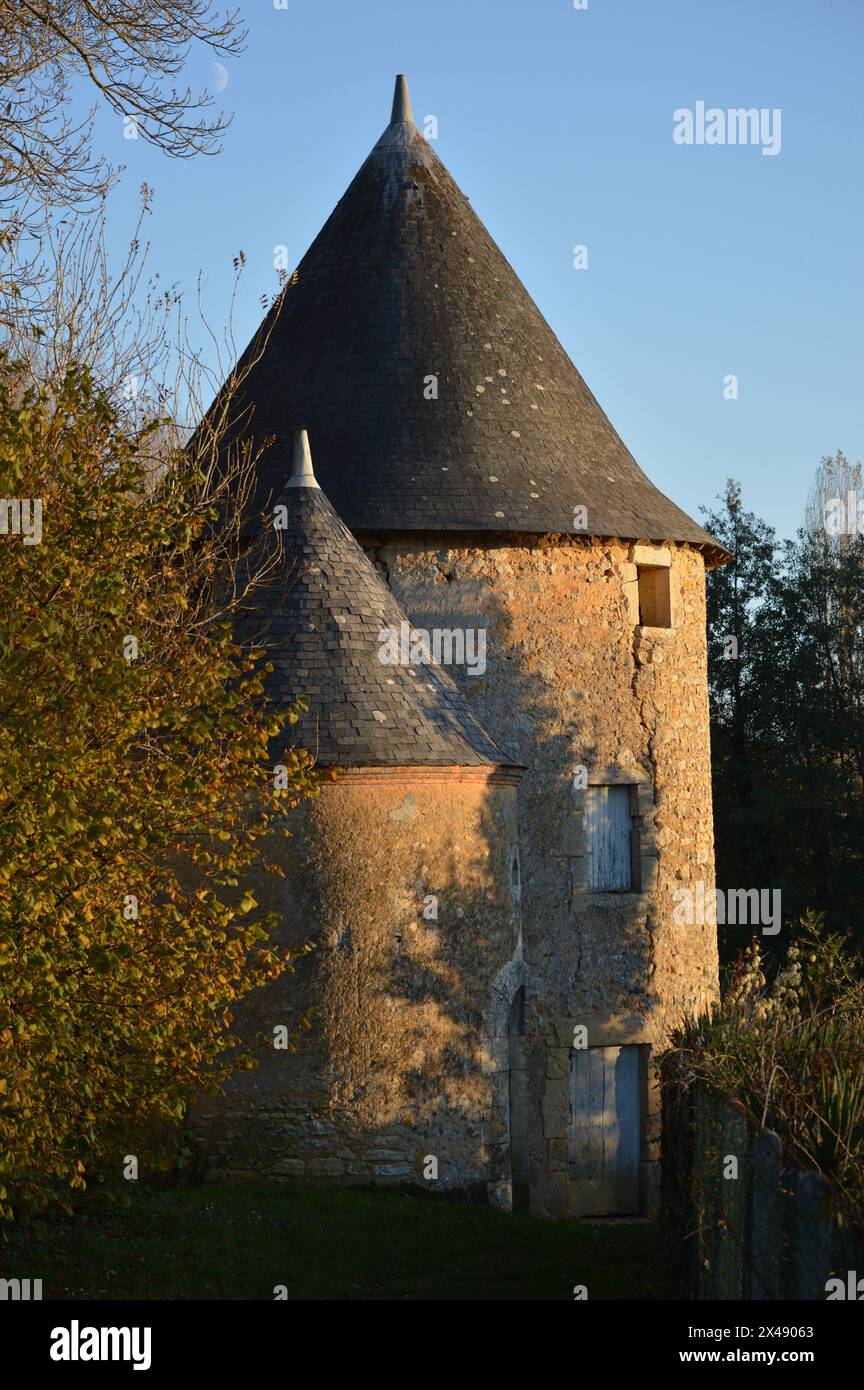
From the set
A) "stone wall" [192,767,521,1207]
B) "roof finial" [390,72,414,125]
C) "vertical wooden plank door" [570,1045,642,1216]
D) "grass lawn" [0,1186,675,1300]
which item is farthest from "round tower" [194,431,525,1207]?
"roof finial" [390,72,414,125]

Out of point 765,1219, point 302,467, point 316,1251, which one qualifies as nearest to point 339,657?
point 302,467

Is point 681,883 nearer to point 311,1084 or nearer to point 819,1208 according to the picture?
point 311,1084

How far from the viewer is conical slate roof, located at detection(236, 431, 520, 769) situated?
13.6m

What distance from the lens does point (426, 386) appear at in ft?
58.7

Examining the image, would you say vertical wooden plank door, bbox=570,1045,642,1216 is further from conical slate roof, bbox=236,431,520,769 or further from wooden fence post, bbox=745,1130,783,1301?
wooden fence post, bbox=745,1130,783,1301

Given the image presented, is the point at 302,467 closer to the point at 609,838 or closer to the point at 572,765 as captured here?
the point at 572,765

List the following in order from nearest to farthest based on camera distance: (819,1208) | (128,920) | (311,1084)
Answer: (819,1208) < (128,920) < (311,1084)

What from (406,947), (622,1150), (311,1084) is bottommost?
(622,1150)

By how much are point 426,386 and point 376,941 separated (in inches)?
280

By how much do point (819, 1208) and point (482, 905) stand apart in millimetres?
7204

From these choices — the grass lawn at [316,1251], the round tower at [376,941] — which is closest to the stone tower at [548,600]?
the round tower at [376,941]

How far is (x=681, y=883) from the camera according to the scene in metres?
18.0

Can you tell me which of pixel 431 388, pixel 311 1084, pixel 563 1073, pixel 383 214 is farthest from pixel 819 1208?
pixel 383 214

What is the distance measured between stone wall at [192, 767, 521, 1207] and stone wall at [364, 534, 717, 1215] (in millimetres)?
3041
